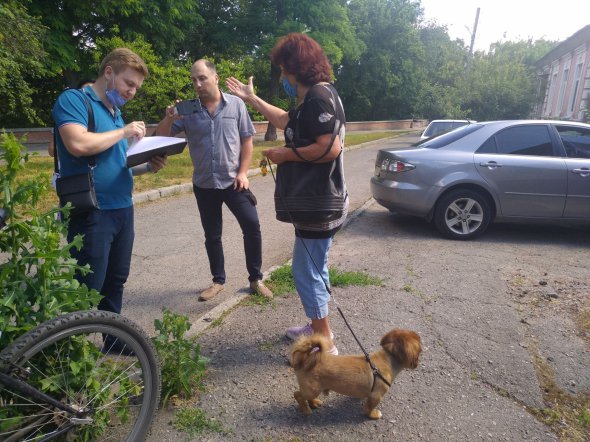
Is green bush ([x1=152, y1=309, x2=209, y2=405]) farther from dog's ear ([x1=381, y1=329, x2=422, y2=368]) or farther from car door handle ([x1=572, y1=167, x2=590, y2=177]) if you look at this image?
car door handle ([x1=572, y1=167, x2=590, y2=177])

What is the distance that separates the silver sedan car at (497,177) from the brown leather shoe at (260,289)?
2.94 meters

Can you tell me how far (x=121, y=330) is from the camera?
2041 millimetres

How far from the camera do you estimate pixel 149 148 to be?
279cm

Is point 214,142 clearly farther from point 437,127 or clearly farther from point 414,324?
point 437,127

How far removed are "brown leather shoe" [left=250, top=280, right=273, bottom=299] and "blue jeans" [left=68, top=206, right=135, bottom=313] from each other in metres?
→ 1.28

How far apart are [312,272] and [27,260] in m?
1.58

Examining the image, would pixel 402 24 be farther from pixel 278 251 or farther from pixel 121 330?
pixel 121 330

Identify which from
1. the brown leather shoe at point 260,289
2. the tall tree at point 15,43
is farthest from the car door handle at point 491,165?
the tall tree at point 15,43

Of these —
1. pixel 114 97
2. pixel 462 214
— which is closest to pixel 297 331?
pixel 114 97

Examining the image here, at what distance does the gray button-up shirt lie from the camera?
3.65 metres

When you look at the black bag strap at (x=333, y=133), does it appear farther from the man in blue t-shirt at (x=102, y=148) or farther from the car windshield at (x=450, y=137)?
the car windshield at (x=450, y=137)

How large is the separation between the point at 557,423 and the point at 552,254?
3.47 m

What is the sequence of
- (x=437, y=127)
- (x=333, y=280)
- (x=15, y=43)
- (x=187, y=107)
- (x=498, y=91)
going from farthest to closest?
(x=498, y=91) → (x=437, y=127) → (x=15, y=43) → (x=333, y=280) → (x=187, y=107)

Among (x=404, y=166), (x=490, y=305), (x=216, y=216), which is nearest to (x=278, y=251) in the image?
(x=216, y=216)
